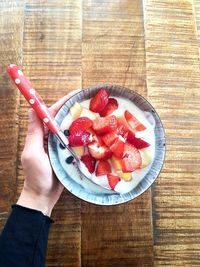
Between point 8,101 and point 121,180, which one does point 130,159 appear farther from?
point 8,101

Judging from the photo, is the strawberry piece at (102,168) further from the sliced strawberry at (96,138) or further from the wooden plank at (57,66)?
the wooden plank at (57,66)

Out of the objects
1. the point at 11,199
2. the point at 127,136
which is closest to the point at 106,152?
the point at 127,136

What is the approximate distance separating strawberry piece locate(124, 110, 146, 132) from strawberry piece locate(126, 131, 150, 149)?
2 centimetres

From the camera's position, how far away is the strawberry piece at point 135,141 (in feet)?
2.51

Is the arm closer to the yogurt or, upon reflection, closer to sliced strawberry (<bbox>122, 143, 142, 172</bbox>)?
the yogurt

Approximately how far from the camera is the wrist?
2.56 ft

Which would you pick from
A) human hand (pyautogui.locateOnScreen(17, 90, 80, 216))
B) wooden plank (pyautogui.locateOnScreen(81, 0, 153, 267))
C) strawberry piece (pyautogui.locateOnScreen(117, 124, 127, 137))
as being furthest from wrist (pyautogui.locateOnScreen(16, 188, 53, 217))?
strawberry piece (pyautogui.locateOnScreen(117, 124, 127, 137))

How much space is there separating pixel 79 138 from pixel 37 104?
0.11 meters

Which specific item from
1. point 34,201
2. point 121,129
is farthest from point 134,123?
point 34,201

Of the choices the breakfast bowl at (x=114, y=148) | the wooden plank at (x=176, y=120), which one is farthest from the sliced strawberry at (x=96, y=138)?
the wooden plank at (x=176, y=120)

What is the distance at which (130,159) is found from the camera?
744 mm

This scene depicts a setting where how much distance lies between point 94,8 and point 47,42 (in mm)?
154

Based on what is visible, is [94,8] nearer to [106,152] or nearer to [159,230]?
[106,152]

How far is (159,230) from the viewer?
87 centimetres
